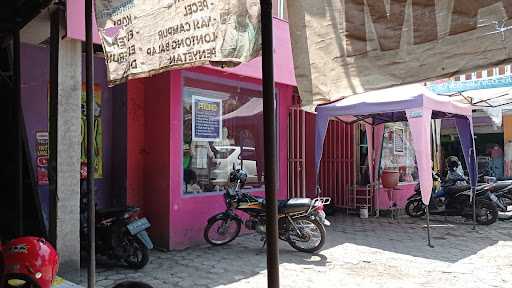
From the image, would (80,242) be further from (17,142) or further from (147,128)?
(147,128)

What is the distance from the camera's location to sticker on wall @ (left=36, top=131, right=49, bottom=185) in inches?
246

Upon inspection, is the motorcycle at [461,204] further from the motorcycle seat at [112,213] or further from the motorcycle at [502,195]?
the motorcycle seat at [112,213]

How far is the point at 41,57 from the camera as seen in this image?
6.43 metres

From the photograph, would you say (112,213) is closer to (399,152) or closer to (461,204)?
(461,204)

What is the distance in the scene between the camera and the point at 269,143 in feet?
7.45

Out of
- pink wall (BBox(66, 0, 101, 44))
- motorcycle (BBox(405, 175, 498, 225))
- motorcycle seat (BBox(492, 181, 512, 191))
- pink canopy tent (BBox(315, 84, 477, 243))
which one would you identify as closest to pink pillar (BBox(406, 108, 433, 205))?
pink canopy tent (BBox(315, 84, 477, 243))

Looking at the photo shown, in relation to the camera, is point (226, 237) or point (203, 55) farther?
point (226, 237)

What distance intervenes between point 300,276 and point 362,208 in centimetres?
536

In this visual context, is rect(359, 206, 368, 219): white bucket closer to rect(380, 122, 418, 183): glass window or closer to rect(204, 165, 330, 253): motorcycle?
rect(380, 122, 418, 183): glass window

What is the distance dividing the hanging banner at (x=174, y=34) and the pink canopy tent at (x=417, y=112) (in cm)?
367

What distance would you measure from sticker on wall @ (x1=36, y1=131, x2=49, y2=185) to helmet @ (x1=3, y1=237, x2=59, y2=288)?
117 inches

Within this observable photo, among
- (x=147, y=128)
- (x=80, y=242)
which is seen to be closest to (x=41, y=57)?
(x=147, y=128)

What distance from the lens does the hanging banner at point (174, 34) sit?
2541mm

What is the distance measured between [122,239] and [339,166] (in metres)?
6.54
